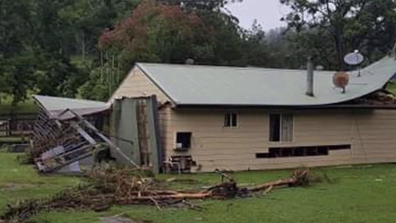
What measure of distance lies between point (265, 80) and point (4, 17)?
26.5 m

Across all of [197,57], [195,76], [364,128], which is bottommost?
[364,128]

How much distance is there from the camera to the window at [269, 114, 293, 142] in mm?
22031

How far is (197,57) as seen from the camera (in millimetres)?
39156

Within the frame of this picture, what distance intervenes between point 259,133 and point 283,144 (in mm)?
973

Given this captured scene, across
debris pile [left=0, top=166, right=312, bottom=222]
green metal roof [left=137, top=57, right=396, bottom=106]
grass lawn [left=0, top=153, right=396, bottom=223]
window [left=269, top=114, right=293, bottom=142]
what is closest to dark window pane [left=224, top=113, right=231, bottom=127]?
green metal roof [left=137, top=57, right=396, bottom=106]

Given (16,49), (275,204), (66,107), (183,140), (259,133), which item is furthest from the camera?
(16,49)

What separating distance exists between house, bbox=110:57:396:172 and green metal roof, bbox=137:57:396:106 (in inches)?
1.3

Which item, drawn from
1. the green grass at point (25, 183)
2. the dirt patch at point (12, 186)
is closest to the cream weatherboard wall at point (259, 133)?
the green grass at point (25, 183)

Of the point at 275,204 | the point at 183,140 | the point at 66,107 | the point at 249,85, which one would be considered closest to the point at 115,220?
the point at 275,204

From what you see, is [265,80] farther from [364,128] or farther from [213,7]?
[213,7]

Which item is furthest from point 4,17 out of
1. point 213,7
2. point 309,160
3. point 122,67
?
point 309,160

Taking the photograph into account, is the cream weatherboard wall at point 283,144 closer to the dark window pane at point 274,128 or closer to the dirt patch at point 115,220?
the dark window pane at point 274,128

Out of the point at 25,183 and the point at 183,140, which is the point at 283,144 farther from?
the point at 25,183

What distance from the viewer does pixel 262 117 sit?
2167 cm
